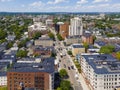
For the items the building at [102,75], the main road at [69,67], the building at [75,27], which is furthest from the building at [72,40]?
the building at [102,75]

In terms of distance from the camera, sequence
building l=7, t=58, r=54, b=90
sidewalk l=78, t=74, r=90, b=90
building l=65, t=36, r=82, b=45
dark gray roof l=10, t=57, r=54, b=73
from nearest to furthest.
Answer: building l=7, t=58, r=54, b=90 < dark gray roof l=10, t=57, r=54, b=73 < sidewalk l=78, t=74, r=90, b=90 < building l=65, t=36, r=82, b=45

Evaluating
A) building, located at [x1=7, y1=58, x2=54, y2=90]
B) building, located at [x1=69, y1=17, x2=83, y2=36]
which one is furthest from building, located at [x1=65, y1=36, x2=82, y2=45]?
building, located at [x1=7, y1=58, x2=54, y2=90]

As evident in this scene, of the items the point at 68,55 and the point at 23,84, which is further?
the point at 68,55

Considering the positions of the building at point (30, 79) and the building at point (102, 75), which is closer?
the building at point (30, 79)

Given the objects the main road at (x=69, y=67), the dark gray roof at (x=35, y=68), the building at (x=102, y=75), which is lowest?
the main road at (x=69, y=67)

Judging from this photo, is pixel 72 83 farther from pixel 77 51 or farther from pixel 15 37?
pixel 15 37

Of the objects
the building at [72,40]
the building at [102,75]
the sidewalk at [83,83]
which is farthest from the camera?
the building at [72,40]

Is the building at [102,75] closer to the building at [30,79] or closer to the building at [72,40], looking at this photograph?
the building at [30,79]

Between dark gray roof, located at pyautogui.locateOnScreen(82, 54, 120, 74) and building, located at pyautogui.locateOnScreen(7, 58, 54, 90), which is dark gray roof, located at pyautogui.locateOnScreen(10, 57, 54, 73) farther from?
dark gray roof, located at pyautogui.locateOnScreen(82, 54, 120, 74)

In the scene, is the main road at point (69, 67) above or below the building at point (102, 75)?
below

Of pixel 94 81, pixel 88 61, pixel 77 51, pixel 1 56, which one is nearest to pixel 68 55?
pixel 77 51

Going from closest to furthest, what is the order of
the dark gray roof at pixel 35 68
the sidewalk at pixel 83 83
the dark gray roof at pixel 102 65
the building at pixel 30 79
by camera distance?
the building at pixel 30 79 < the dark gray roof at pixel 35 68 < the dark gray roof at pixel 102 65 < the sidewalk at pixel 83 83
